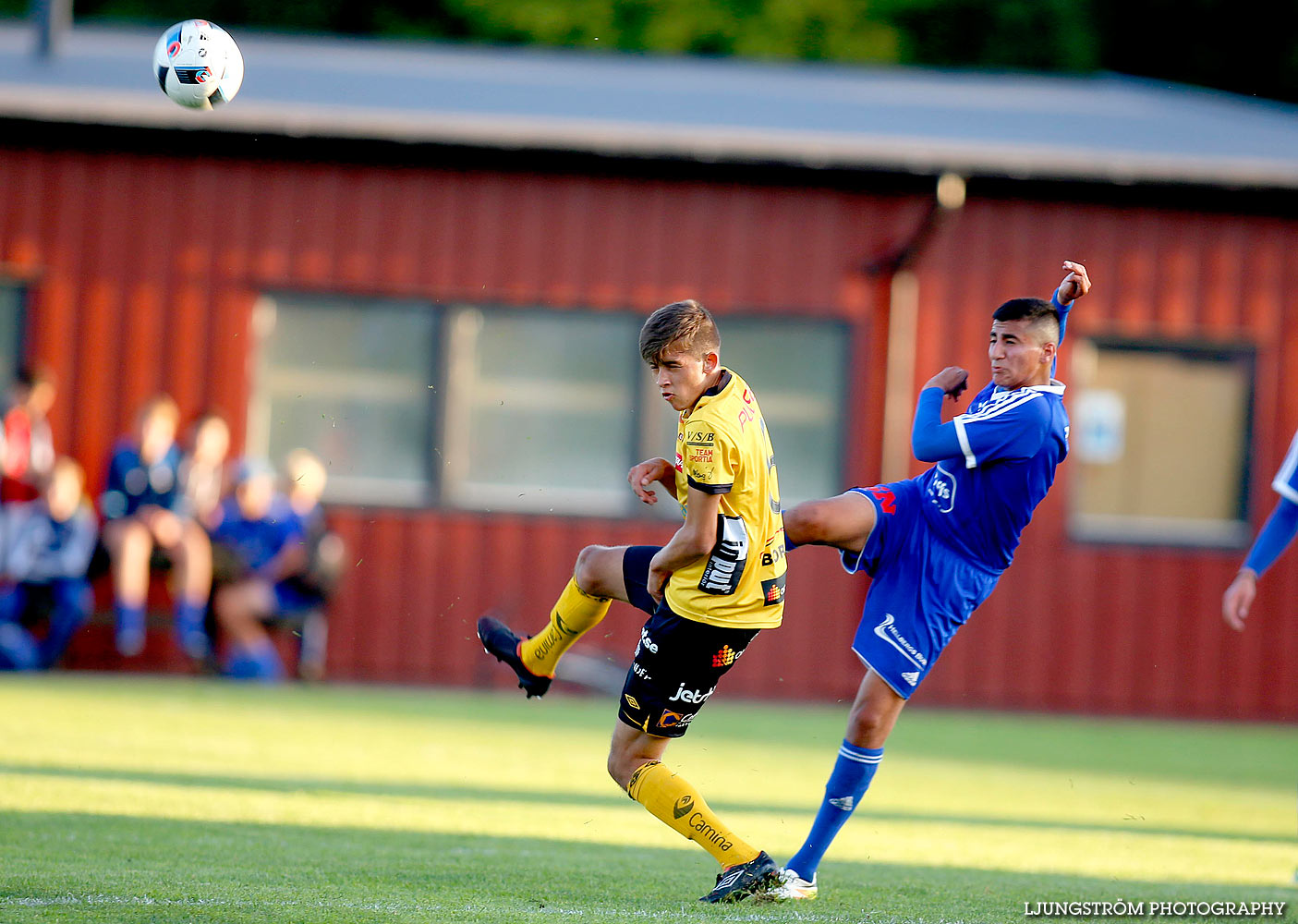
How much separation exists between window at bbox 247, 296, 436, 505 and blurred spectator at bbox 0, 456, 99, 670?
1557 millimetres

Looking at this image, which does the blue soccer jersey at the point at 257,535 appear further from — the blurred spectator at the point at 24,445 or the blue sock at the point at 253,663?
the blurred spectator at the point at 24,445

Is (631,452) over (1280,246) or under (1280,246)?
under

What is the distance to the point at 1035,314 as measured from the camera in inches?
202

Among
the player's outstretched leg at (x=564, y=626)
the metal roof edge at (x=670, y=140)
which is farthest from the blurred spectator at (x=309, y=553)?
the player's outstretched leg at (x=564, y=626)

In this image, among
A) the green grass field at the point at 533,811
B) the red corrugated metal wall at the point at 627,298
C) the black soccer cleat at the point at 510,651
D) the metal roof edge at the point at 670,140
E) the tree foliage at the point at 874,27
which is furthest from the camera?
the tree foliage at the point at 874,27

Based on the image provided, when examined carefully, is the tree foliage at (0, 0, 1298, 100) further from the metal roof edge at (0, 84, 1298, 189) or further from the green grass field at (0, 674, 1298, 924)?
the green grass field at (0, 674, 1298, 924)

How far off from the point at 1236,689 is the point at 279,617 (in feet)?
25.4

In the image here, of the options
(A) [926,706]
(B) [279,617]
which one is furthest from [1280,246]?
(B) [279,617]

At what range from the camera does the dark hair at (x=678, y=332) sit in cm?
453

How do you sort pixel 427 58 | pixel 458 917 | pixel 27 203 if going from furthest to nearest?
pixel 427 58, pixel 27 203, pixel 458 917

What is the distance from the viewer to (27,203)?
12.2 metres

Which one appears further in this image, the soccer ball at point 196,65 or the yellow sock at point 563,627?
the soccer ball at point 196,65

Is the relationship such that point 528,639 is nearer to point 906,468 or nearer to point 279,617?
point 279,617

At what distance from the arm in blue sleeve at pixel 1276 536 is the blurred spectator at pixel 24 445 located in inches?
361
